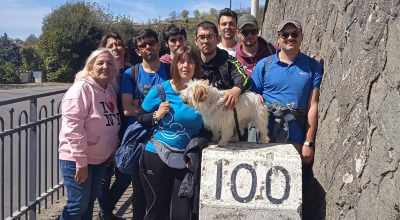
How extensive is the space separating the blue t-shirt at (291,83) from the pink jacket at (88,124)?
1.56 m

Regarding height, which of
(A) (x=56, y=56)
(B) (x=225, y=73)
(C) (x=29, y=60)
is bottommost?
(B) (x=225, y=73)

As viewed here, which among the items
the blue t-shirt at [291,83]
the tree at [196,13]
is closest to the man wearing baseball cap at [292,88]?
the blue t-shirt at [291,83]

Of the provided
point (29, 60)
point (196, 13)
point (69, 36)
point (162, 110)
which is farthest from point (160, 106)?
point (196, 13)

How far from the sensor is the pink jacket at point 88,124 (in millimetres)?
3324

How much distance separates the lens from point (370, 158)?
2662mm

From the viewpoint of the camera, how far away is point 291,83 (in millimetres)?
3547

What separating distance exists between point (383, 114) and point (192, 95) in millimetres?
1433

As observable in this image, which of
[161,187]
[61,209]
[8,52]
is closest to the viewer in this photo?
[161,187]

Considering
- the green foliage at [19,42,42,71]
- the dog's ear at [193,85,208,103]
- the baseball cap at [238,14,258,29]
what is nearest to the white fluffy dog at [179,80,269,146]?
the dog's ear at [193,85,208,103]

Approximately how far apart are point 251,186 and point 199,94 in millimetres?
903

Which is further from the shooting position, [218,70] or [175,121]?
[218,70]


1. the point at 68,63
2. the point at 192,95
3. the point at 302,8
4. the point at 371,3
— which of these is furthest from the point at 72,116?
the point at 68,63

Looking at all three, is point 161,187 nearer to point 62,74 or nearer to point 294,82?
point 294,82

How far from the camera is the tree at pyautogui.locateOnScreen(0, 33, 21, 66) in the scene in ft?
182
